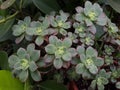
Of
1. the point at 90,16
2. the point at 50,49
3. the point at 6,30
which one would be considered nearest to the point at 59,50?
the point at 50,49

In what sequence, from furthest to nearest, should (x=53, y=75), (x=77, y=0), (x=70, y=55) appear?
(x=77, y=0) → (x=53, y=75) → (x=70, y=55)

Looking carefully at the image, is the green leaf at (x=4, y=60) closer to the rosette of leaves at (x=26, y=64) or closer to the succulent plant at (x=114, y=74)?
the rosette of leaves at (x=26, y=64)

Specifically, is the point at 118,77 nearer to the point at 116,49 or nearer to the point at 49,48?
the point at 116,49

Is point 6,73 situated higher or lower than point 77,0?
lower

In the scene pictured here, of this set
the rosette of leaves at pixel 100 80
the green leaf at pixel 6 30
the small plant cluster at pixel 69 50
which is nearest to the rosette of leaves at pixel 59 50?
the small plant cluster at pixel 69 50

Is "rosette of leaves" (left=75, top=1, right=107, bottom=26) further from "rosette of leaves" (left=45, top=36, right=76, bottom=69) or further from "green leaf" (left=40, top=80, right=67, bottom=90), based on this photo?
"green leaf" (left=40, top=80, right=67, bottom=90)

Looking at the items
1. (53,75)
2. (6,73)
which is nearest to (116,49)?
(53,75)
